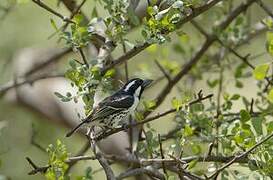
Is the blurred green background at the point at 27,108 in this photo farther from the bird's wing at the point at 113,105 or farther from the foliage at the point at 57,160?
the foliage at the point at 57,160

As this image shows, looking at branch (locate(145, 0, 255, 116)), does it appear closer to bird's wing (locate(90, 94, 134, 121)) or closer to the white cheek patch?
the white cheek patch

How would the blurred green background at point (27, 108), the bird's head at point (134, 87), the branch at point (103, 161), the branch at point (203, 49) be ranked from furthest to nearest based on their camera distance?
the blurred green background at point (27, 108), the branch at point (203, 49), the bird's head at point (134, 87), the branch at point (103, 161)

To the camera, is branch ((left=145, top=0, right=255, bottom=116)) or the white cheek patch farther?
branch ((left=145, top=0, right=255, bottom=116))

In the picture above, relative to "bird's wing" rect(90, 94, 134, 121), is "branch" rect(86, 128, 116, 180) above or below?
below

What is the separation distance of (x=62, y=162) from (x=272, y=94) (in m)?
0.56

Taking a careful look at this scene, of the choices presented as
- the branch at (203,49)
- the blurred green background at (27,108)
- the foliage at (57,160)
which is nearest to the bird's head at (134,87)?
the foliage at (57,160)

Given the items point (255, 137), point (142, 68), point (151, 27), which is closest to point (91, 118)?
point (151, 27)

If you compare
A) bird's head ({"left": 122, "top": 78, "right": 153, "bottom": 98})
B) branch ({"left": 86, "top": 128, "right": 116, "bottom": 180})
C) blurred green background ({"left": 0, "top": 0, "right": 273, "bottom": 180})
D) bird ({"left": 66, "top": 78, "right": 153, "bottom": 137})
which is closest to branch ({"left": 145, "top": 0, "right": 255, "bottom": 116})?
bird's head ({"left": 122, "top": 78, "right": 153, "bottom": 98})

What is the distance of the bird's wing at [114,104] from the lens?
1932 mm

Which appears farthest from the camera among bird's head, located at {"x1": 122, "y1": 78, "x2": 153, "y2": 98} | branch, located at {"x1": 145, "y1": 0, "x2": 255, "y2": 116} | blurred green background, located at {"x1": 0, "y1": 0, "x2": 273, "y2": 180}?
blurred green background, located at {"x1": 0, "y1": 0, "x2": 273, "y2": 180}

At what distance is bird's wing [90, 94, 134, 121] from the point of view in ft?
6.34

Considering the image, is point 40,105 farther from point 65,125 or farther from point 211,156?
point 211,156

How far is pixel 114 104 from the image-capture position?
197cm

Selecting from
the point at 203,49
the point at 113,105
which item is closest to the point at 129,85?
the point at 113,105
